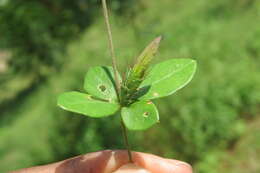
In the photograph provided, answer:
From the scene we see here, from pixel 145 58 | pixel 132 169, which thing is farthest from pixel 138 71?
pixel 132 169

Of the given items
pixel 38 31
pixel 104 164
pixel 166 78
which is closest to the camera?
pixel 166 78

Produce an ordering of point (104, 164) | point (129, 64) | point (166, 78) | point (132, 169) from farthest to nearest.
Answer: point (129, 64), point (104, 164), point (132, 169), point (166, 78)

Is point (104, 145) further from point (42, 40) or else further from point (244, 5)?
point (244, 5)

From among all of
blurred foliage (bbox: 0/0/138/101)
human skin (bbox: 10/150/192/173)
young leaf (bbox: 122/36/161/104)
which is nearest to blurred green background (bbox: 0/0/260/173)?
blurred foliage (bbox: 0/0/138/101)

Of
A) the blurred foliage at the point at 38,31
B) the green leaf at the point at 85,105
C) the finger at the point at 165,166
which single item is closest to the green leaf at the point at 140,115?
the green leaf at the point at 85,105

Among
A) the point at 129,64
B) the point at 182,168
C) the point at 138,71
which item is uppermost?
the point at 138,71

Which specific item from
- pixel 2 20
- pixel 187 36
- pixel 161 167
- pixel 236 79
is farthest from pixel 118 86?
pixel 2 20

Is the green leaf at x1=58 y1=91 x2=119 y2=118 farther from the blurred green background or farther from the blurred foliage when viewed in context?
the blurred foliage

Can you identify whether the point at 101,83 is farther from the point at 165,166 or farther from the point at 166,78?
the point at 165,166
